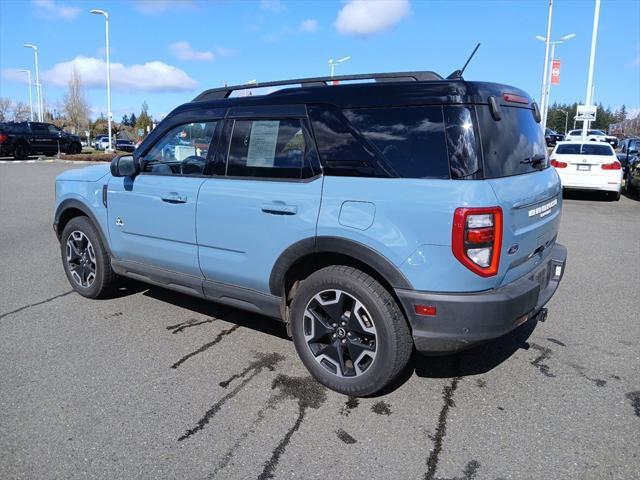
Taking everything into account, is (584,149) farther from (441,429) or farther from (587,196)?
(441,429)

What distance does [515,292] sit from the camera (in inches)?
121

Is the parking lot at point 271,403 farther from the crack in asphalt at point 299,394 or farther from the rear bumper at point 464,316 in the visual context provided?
the rear bumper at point 464,316

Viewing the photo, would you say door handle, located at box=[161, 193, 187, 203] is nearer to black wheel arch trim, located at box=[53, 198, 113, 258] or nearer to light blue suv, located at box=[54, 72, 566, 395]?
light blue suv, located at box=[54, 72, 566, 395]

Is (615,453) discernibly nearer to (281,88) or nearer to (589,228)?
(281,88)

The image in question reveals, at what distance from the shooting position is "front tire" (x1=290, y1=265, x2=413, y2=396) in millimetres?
3156

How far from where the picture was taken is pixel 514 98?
344cm

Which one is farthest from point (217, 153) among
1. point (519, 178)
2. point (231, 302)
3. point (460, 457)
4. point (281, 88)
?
point (460, 457)

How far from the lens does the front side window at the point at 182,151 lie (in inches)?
163

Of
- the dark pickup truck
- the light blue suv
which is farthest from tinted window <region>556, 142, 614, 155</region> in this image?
the dark pickup truck

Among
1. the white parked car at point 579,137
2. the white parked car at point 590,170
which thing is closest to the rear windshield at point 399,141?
the white parked car at point 590,170

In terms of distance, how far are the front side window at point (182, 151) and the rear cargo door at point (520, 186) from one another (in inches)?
83.0

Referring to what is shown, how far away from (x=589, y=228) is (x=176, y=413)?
9.09 meters

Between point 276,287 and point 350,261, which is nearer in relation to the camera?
point 350,261

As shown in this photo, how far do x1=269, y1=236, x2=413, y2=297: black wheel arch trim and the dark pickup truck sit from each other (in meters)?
29.6
